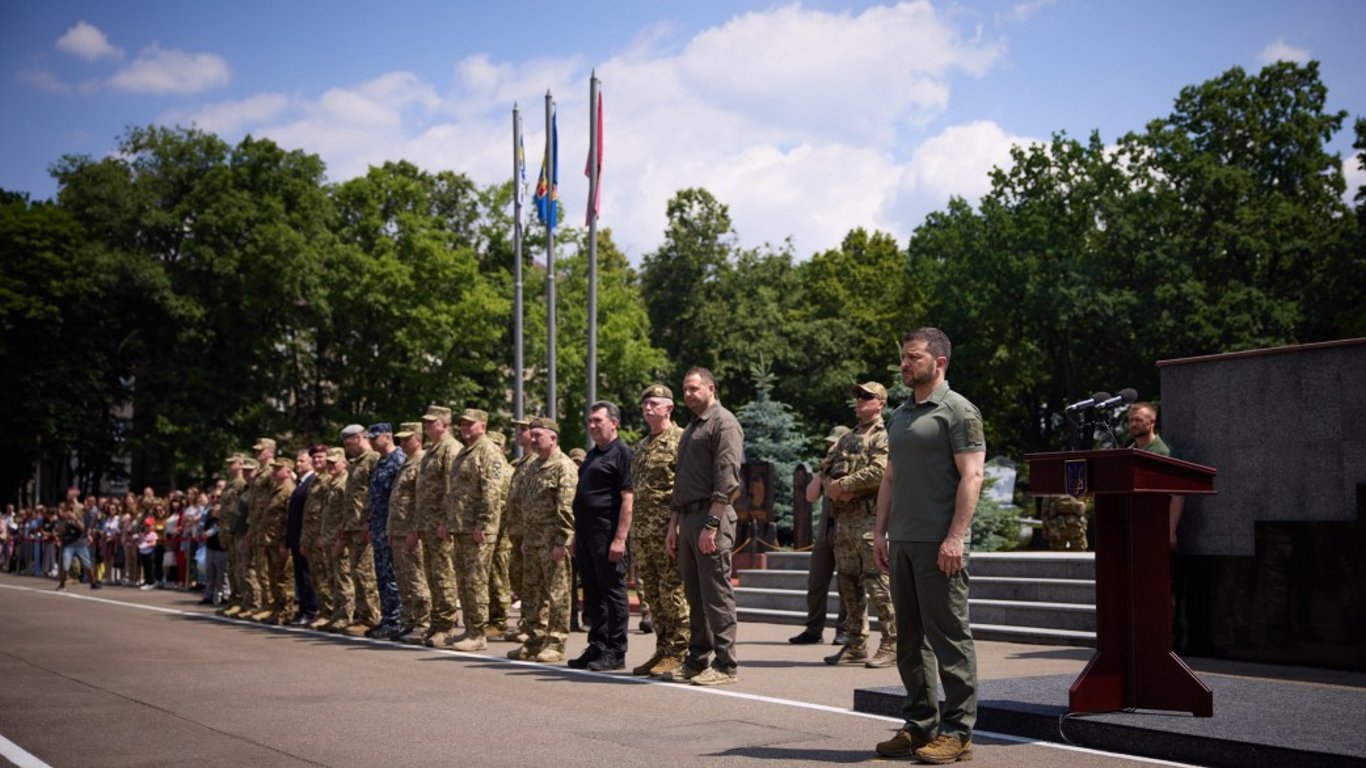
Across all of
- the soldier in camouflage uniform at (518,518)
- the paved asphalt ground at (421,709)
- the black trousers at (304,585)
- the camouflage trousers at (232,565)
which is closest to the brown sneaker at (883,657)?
the paved asphalt ground at (421,709)

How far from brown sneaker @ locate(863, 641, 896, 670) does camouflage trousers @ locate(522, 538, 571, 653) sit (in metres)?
2.67

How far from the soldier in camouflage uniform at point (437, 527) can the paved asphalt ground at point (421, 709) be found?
1.67ft

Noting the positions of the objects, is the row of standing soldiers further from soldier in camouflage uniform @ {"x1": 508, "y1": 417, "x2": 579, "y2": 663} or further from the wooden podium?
the wooden podium

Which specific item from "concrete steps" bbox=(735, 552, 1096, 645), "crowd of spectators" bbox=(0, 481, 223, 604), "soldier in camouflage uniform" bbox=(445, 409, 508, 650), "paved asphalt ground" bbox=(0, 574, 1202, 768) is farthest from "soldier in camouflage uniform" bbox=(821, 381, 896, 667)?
"crowd of spectators" bbox=(0, 481, 223, 604)

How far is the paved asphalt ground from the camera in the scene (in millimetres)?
7125

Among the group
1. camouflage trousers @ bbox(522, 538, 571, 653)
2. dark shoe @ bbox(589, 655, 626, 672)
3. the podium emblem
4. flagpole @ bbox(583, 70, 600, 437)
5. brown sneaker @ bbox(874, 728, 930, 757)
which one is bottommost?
dark shoe @ bbox(589, 655, 626, 672)

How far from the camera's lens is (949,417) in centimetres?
703

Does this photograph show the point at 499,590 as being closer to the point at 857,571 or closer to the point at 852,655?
the point at 852,655

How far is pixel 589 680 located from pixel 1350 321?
35.6 metres

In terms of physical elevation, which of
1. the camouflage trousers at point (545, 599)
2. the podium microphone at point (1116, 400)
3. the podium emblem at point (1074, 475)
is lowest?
the camouflage trousers at point (545, 599)

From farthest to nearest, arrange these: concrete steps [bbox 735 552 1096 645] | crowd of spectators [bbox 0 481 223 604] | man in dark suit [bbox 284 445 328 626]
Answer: crowd of spectators [bbox 0 481 223 604]
man in dark suit [bbox 284 445 328 626]
concrete steps [bbox 735 552 1096 645]

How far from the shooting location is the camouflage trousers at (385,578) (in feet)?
48.9

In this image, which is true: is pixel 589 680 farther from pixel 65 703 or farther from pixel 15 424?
pixel 15 424

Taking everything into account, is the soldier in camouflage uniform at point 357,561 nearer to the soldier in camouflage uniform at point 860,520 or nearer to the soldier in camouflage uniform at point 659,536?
the soldier in camouflage uniform at point 659,536
